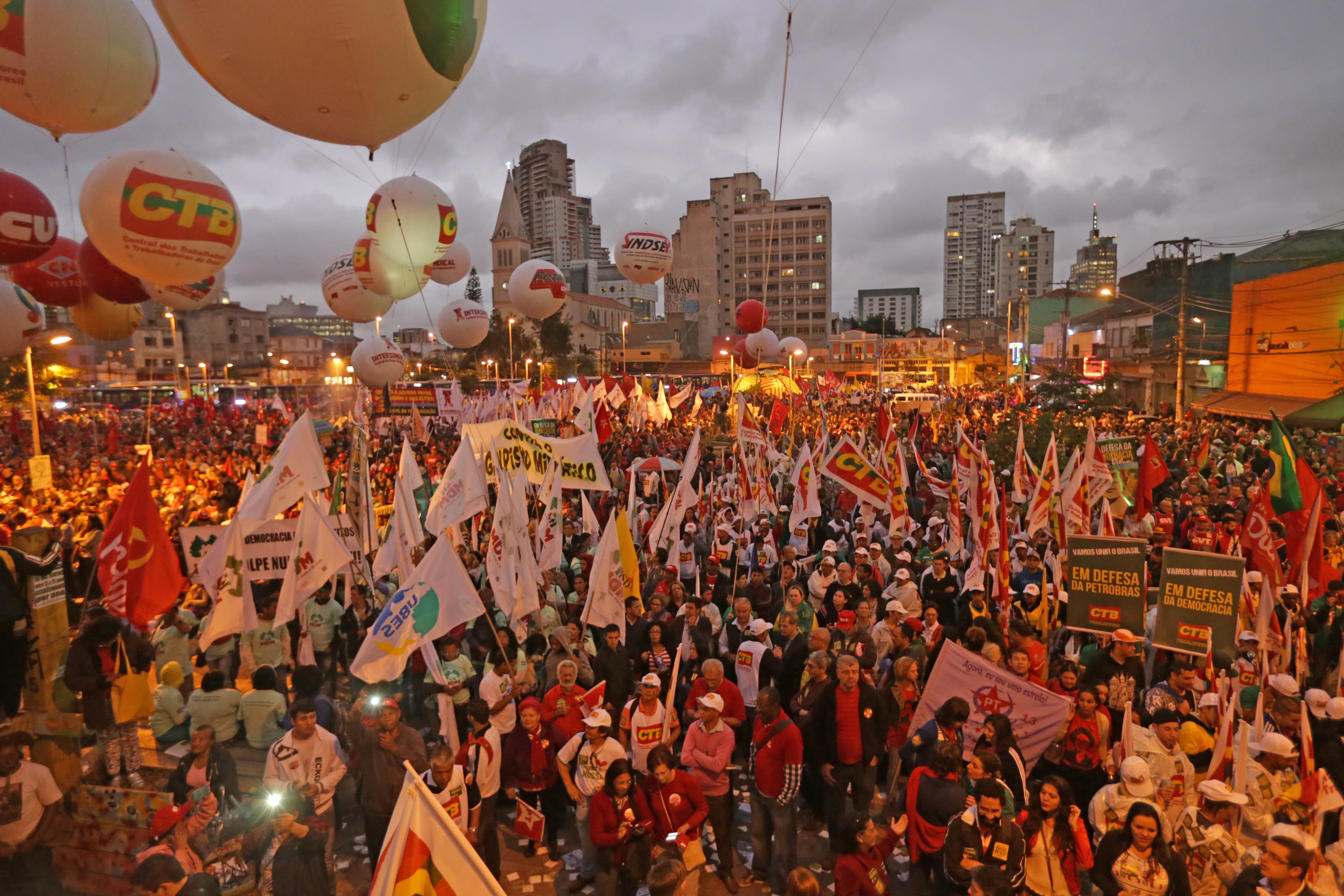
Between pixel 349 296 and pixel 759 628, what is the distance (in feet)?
41.0

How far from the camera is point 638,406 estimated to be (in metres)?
22.9

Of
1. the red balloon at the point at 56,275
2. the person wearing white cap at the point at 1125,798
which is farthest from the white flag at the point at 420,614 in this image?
the red balloon at the point at 56,275

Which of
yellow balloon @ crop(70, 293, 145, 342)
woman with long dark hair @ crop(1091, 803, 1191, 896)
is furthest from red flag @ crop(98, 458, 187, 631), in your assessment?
woman with long dark hair @ crop(1091, 803, 1191, 896)

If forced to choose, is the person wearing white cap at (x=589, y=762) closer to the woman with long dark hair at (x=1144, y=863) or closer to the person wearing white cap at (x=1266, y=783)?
the woman with long dark hair at (x=1144, y=863)

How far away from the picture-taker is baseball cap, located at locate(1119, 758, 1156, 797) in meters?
4.25

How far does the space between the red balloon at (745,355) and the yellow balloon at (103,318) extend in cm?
2014

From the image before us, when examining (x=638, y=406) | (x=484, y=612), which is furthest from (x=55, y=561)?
(x=638, y=406)

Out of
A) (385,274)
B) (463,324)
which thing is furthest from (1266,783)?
(463,324)

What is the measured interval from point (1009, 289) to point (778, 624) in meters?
181

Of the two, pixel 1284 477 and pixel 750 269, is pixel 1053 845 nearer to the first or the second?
pixel 1284 477

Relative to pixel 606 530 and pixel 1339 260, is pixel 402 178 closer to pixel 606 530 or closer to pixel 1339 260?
pixel 606 530

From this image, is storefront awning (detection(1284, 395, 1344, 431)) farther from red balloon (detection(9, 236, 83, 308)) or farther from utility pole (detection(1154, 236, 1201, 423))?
red balloon (detection(9, 236, 83, 308))

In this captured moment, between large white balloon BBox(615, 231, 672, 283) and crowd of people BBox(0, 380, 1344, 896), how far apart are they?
36.2ft

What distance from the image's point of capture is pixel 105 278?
34.0 feet
